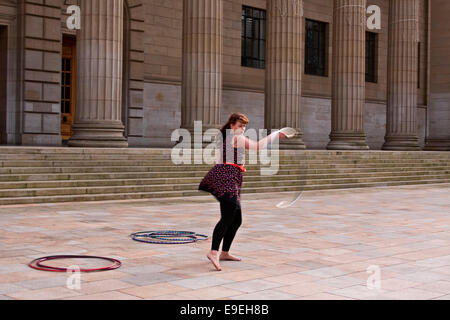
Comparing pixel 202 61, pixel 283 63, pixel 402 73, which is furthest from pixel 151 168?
pixel 402 73

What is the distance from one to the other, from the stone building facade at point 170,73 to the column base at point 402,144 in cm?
6

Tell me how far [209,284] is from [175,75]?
2541 centimetres

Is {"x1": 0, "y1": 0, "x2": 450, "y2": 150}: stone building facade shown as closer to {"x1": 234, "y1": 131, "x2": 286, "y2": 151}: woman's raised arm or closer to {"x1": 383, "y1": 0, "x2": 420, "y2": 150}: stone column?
{"x1": 383, "y1": 0, "x2": 420, "y2": 150}: stone column

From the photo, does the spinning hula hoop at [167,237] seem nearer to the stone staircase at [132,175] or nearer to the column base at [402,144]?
the stone staircase at [132,175]

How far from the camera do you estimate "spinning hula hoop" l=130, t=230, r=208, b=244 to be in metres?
9.95

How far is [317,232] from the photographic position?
451 inches

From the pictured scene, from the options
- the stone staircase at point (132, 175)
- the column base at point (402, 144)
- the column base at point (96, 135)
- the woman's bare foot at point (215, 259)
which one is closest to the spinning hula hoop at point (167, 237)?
the woman's bare foot at point (215, 259)

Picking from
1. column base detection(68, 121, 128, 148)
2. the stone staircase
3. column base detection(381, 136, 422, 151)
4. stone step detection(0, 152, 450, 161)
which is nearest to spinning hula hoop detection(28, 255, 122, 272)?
the stone staircase

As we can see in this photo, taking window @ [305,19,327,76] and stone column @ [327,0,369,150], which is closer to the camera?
stone column @ [327,0,369,150]

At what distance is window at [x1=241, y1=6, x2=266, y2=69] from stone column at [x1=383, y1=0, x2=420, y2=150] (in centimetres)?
727

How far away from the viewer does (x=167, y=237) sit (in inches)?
405

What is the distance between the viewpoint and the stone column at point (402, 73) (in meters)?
32.1

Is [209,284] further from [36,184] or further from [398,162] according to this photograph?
[398,162]

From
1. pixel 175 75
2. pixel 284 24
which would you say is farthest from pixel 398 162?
pixel 175 75
